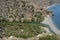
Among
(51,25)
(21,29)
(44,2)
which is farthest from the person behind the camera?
(44,2)

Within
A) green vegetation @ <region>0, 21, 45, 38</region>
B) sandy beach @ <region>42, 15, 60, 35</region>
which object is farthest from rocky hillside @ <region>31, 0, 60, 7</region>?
green vegetation @ <region>0, 21, 45, 38</region>

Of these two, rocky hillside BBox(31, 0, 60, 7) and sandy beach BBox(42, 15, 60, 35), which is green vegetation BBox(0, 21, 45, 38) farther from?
rocky hillside BBox(31, 0, 60, 7)

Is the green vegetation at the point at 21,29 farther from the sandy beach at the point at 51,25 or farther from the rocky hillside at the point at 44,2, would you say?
the rocky hillside at the point at 44,2

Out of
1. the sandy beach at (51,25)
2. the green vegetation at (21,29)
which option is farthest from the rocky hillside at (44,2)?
the green vegetation at (21,29)

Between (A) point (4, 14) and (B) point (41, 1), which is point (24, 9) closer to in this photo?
(A) point (4, 14)

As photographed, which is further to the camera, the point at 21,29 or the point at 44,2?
the point at 44,2

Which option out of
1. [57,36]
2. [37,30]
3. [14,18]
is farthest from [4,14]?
[57,36]

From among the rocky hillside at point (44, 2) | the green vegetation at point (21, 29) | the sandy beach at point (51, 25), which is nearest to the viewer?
the green vegetation at point (21, 29)

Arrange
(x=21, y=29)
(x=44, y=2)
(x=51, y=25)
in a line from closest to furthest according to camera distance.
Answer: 1. (x=21, y=29)
2. (x=51, y=25)
3. (x=44, y=2)

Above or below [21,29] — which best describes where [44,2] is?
below

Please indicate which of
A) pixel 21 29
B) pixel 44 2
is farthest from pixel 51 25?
pixel 44 2

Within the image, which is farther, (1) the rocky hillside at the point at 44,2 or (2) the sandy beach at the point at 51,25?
(1) the rocky hillside at the point at 44,2

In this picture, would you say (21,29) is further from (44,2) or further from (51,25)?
(44,2)
